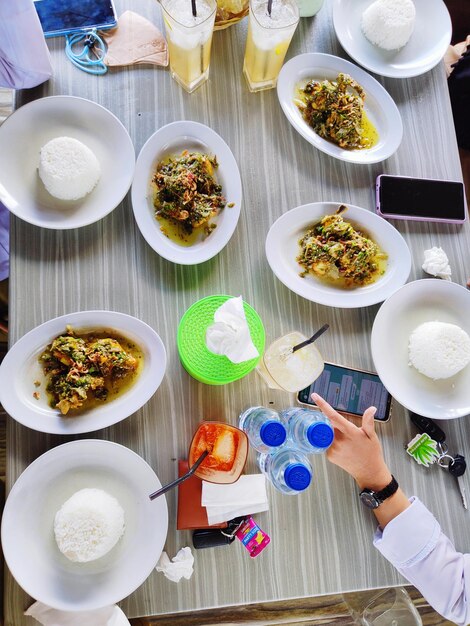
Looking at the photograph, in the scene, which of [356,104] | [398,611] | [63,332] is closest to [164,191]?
[63,332]

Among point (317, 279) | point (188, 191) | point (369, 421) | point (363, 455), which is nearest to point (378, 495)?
point (363, 455)

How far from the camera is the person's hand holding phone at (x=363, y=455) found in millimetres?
1590

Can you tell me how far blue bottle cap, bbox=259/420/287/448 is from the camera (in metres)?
1.39

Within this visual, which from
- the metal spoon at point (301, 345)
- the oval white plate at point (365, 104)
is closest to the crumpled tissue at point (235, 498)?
the metal spoon at point (301, 345)

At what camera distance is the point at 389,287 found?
1.73 m

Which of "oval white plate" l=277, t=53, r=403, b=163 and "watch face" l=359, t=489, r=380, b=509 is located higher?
"oval white plate" l=277, t=53, r=403, b=163

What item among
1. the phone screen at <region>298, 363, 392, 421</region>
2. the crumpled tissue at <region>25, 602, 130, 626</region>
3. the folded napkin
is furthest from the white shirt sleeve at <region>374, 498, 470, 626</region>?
the folded napkin

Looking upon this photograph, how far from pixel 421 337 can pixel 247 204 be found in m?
0.79

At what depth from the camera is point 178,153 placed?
1.70m

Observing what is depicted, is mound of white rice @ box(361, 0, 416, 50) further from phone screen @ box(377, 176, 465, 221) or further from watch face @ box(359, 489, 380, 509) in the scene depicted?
watch face @ box(359, 489, 380, 509)

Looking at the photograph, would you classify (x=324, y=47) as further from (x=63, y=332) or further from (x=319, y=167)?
(x=63, y=332)

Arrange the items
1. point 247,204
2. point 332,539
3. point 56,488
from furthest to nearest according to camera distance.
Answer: point 247,204
point 332,539
point 56,488

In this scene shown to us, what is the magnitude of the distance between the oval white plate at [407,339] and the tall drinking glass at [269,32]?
951 millimetres

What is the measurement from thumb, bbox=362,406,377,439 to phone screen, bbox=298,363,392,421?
0.09 meters
